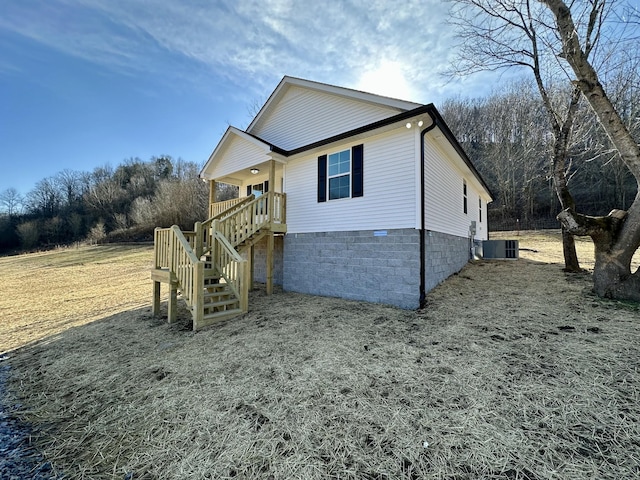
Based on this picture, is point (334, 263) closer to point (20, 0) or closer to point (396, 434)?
point (396, 434)

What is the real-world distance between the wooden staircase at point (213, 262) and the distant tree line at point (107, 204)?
2631cm

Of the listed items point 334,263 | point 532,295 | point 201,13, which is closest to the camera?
point 532,295

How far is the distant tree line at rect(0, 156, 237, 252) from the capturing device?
32.3 m

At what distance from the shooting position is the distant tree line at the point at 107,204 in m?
32.3

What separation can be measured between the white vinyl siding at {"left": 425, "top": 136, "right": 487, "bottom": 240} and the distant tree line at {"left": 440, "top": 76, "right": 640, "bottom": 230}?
50.5 ft

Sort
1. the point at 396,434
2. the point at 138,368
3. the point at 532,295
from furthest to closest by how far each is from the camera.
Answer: the point at 532,295
the point at 138,368
the point at 396,434

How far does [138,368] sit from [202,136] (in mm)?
17085

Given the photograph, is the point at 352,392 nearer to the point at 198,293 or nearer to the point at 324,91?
the point at 198,293

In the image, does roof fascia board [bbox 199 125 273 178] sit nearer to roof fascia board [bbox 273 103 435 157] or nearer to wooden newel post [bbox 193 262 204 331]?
roof fascia board [bbox 273 103 435 157]

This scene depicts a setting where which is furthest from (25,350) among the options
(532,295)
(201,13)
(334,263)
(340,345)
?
(532,295)

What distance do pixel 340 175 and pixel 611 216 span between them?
6.19 meters

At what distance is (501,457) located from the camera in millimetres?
2123

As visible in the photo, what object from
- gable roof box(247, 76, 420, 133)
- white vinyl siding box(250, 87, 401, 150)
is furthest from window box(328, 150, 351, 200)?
gable roof box(247, 76, 420, 133)

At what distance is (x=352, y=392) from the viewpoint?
3.12 m
